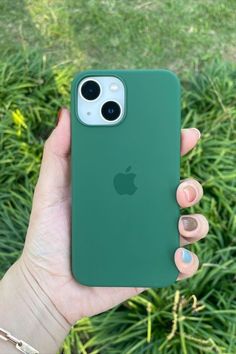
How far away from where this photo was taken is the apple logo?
5.21ft

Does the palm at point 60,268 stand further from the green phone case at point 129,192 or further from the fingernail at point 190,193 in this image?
the fingernail at point 190,193

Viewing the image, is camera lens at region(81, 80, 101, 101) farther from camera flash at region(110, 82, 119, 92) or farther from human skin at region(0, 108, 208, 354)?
human skin at region(0, 108, 208, 354)

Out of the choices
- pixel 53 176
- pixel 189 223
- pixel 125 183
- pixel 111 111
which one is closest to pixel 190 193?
pixel 189 223

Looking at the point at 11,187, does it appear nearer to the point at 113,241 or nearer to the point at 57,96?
the point at 57,96

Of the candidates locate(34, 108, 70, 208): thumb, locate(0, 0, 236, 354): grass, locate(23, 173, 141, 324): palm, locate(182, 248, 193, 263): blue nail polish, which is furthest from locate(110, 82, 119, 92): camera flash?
locate(0, 0, 236, 354): grass

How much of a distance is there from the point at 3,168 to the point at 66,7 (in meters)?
1.16

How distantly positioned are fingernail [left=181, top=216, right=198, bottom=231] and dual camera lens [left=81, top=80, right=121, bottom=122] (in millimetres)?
384

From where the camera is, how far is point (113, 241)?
160cm

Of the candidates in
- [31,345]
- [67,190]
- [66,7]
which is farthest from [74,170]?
[66,7]

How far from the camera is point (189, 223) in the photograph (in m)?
1.56

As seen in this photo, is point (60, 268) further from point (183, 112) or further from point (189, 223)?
point (183, 112)

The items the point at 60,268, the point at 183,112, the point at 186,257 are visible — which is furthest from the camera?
the point at 183,112

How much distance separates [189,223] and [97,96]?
49 centimetres

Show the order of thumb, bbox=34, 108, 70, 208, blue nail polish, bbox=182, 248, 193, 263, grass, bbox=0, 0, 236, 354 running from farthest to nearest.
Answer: grass, bbox=0, 0, 236, 354
thumb, bbox=34, 108, 70, 208
blue nail polish, bbox=182, 248, 193, 263
